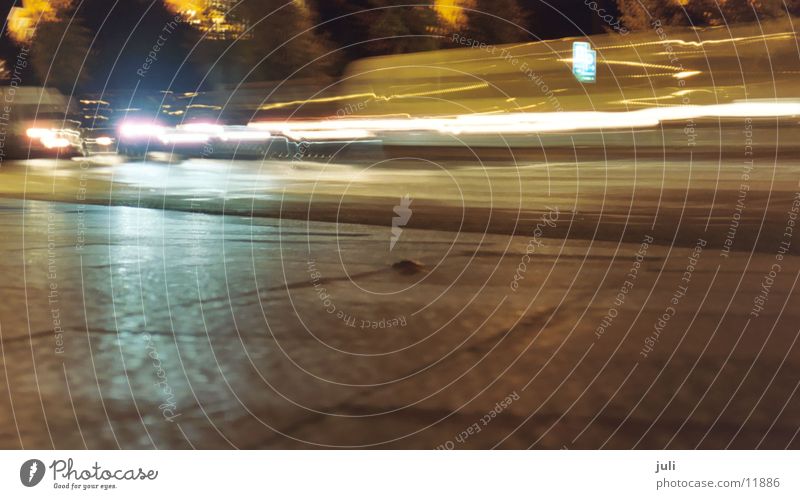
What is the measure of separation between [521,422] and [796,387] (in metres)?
1.70

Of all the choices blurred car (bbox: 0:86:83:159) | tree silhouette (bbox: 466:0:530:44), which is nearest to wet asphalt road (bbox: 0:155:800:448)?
tree silhouette (bbox: 466:0:530:44)

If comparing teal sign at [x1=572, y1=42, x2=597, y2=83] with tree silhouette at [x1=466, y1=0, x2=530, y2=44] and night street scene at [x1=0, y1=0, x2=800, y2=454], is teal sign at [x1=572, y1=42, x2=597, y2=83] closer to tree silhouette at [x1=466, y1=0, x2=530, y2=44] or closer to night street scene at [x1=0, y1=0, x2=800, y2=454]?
night street scene at [x1=0, y1=0, x2=800, y2=454]

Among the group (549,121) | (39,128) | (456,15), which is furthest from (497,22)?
(39,128)

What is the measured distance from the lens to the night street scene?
16.0ft

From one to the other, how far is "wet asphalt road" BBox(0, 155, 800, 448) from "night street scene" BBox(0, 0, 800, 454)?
0.03m

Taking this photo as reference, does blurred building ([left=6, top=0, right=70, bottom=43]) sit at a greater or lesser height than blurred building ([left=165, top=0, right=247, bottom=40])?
lesser

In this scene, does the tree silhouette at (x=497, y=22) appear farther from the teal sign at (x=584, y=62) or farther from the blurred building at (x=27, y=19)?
the blurred building at (x=27, y=19)

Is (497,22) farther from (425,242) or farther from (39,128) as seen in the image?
(39,128)

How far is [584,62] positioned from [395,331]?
47.5 ft

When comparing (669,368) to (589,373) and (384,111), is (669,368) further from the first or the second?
(384,111)

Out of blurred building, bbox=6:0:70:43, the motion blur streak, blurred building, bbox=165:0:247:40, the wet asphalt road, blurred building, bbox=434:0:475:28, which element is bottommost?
the wet asphalt road

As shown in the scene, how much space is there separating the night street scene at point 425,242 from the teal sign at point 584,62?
0.09 meters

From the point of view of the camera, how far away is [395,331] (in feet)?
21.5
